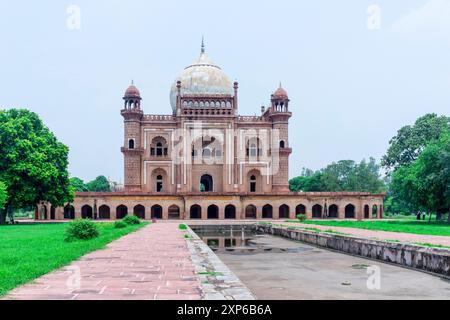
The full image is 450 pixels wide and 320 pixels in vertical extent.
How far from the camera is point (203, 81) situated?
43062mm

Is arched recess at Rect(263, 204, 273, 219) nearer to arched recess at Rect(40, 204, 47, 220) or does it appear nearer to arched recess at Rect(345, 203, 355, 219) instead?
arched recess at Rect(345, 203, 355, 219)

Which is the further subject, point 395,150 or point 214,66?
point 214,66

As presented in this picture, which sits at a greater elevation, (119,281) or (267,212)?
(119,281)

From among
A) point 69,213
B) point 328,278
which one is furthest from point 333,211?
point 328,278

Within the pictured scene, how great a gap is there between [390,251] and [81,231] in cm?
778

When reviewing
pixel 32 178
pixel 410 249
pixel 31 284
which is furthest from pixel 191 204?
pixel 31 284

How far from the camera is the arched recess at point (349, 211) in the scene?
38750 millimetres

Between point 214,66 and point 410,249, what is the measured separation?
37.2 m

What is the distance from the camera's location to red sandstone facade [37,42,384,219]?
37.2 m

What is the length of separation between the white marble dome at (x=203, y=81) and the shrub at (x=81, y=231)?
29178 millimetres

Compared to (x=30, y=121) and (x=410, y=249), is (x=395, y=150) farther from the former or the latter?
(x=410, y=249)

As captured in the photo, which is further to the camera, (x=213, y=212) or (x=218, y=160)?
(x=218, y=160)

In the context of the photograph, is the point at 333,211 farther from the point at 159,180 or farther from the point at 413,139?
the point at 159,180
